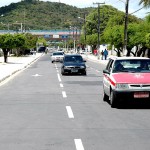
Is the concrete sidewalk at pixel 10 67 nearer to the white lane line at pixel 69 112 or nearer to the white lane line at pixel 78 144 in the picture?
the white lane line at pixel 69 112


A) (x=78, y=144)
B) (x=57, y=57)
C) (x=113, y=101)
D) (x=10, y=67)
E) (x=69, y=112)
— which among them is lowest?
(x=57, y=57)

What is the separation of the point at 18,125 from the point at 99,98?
701 cm

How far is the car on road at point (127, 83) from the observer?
1447 cm

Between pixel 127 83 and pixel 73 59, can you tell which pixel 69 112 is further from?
pixel 73 59

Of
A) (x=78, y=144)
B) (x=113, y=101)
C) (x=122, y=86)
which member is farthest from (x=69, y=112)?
(x=78, y=144)

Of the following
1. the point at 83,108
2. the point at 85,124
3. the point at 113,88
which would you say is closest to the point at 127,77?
the point at 113,88

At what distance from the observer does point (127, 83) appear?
14445 millimetres

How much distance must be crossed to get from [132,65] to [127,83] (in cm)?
195

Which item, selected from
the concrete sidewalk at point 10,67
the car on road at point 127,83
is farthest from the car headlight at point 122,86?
the concrete sidewalk at point 10,67

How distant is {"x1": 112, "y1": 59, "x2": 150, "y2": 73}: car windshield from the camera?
15.8 meters

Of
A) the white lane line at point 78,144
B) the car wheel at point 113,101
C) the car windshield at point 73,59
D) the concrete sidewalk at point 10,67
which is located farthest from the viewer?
the car windshield at point 73,59

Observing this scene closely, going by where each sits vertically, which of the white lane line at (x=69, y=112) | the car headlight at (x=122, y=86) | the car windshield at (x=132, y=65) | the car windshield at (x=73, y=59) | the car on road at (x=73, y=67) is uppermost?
the car windshield at (x=132, y=65)

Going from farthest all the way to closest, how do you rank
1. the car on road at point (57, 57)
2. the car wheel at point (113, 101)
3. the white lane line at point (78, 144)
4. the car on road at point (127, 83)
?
the car on road at point (57, 57)
the car wheel at point (113, 101)
the car on road at point (127, 83)
the white lane line at point (78, 144)

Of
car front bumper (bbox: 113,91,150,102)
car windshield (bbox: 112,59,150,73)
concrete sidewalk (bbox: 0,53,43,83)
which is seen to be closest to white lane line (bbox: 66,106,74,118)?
car front bumper (bbox: 113,91,150,102)
